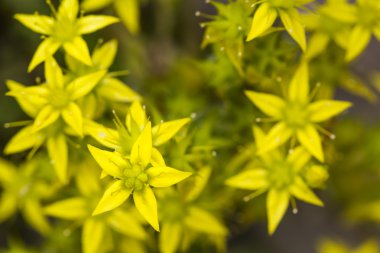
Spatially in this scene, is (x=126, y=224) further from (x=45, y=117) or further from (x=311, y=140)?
(x=311, y=140)

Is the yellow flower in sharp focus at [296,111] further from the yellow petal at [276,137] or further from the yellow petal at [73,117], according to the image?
the yellow petal at [73,117]

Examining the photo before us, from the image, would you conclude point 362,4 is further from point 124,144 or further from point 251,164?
point 124,144

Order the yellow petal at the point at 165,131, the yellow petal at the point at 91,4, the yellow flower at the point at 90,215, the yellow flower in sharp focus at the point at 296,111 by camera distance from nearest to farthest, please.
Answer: the yellow petal at the point at 165,131
the yellow flower in sharp focus at the point at 296,111
the yellow flower at the point at 90,215
the yellow petal at the point at 91,4

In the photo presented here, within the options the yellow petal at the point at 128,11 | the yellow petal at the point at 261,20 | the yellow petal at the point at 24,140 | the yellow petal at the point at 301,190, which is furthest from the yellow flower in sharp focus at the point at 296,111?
the yellow petal at the point at 24,140

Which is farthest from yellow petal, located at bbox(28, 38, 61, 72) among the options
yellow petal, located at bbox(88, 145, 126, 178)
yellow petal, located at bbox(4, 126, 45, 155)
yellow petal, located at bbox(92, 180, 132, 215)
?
yellow petal, located at bbox(92, 180, 132, 215)

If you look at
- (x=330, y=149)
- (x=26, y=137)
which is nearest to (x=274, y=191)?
(x=330, y=149)

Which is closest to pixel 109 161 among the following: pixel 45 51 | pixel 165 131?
pixel 165 131

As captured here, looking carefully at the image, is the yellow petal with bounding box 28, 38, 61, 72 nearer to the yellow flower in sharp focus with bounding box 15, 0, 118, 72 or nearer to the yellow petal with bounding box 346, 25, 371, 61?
the yellow flower in sharp focus with bounding box 15, 0, 118, 72

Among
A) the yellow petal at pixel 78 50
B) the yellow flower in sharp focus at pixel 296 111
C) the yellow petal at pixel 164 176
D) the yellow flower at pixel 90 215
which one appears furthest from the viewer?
the yellow flower at pixel 90 215
